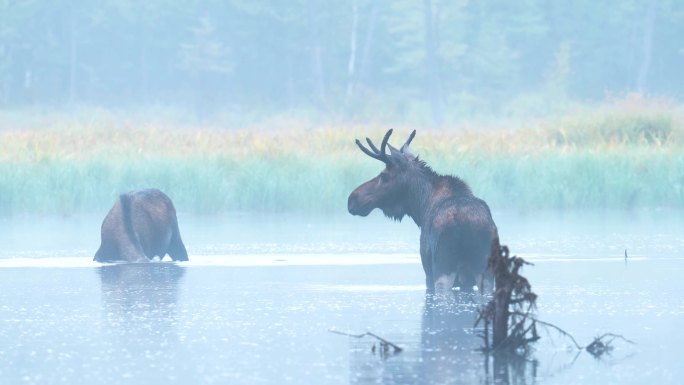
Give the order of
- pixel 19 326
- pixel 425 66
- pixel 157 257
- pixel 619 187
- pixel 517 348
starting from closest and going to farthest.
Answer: pixel 517 348 → pixel 19 326 → pixel 157 257 → pixel 619 187 → pixel 425 66

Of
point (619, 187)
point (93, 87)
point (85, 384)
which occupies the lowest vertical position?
point (85, 384)

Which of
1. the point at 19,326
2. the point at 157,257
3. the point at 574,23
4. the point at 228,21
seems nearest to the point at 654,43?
the point at 574,23

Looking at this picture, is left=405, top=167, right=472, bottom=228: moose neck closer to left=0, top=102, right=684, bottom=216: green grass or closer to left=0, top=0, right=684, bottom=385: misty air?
left=0, top=0, right=684, bottom=385: misty air

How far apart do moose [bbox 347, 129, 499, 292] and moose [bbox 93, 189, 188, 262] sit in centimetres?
301

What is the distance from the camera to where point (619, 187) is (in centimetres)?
2530

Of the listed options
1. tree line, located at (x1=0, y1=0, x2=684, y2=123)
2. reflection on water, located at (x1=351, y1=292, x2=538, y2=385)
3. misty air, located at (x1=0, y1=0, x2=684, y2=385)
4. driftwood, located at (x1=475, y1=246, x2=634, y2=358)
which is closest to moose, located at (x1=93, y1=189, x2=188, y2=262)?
misty air, located at (x1=0, y1=0, x2=684, y2=385)

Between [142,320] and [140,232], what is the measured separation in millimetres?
4824

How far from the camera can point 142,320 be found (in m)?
12.5

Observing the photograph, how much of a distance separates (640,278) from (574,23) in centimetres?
5464

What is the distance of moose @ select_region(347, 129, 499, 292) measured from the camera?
1359cm

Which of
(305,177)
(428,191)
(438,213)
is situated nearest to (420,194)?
(428,191)

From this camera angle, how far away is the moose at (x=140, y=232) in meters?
17.1

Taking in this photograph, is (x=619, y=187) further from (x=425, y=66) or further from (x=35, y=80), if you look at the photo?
(x=35, y=80)

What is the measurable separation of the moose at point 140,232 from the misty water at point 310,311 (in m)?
0.30
